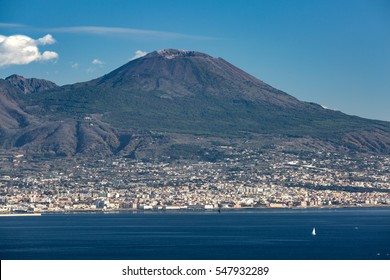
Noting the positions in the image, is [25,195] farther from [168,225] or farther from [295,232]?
[295,232]

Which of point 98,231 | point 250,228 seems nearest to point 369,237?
point 250,228

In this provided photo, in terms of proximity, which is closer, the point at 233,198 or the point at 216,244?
the point at 216,244
